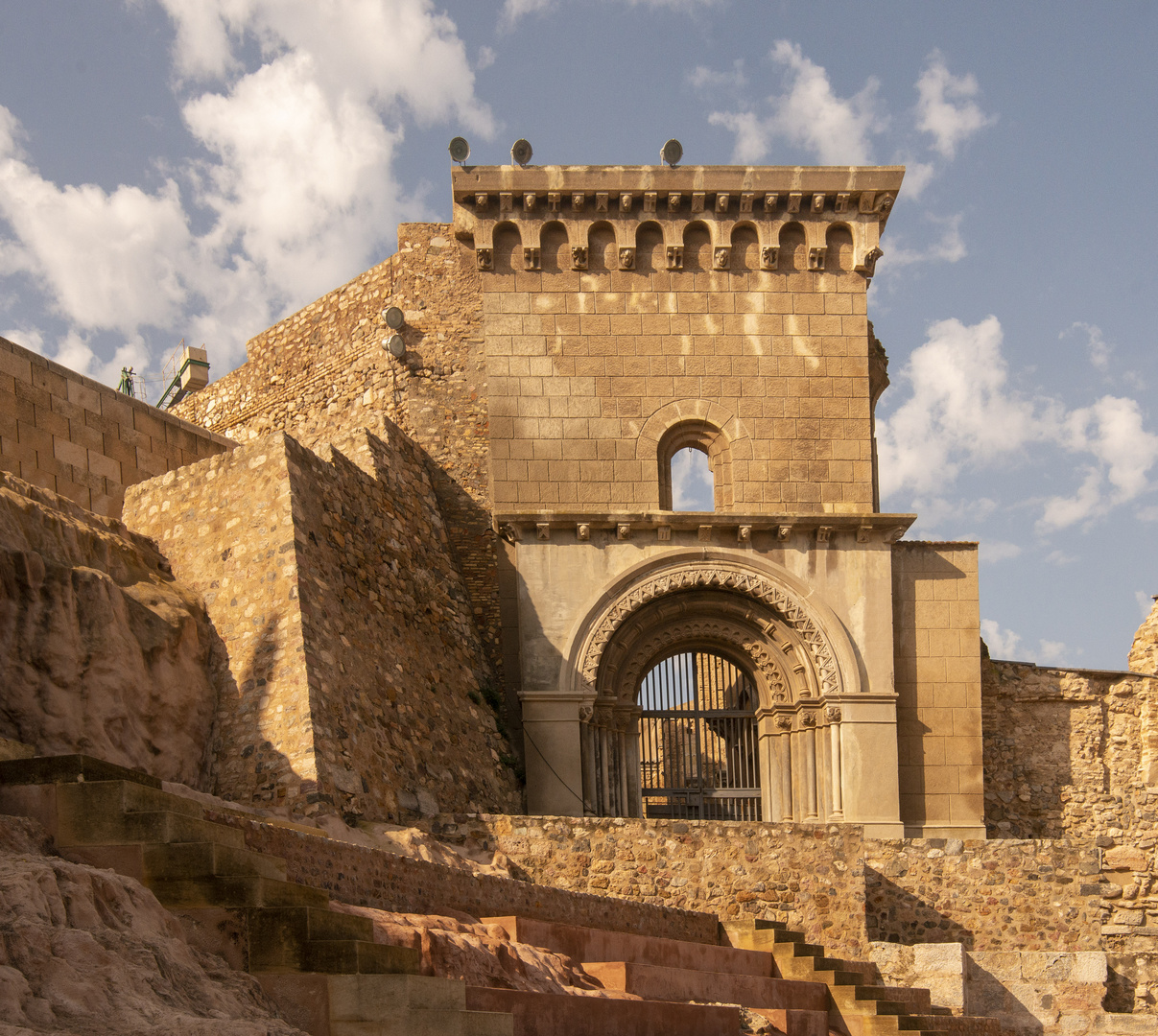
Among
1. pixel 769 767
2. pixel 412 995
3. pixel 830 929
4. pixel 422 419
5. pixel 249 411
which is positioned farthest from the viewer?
pixel 249 411

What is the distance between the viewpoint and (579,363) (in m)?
19.2

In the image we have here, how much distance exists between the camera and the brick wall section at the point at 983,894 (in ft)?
53.6

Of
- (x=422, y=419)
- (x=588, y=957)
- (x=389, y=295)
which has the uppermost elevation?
(x=389, y=295)

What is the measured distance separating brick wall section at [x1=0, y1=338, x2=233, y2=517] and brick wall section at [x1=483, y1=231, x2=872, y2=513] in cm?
415

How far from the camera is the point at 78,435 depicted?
16.4 m

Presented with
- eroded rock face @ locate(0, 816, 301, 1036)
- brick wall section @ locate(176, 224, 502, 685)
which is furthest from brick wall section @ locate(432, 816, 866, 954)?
eroded rock face @ locate(0, 816, 301, 1036)

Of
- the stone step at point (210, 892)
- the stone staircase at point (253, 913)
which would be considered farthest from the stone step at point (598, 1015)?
the stone step at point (210, 892)

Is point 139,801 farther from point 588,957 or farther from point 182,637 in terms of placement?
point 182,637

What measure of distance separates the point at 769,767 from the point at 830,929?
138 inches

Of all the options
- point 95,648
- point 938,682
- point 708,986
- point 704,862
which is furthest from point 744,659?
point 95,648

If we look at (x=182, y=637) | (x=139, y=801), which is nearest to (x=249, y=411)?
(x=182, y=637)

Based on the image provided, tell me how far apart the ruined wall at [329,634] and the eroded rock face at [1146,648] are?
31.6ft

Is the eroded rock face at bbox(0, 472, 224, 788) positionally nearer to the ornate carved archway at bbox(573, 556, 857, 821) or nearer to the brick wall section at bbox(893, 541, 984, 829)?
the ornate carved archway at bbox(573, 556, 857, 821)

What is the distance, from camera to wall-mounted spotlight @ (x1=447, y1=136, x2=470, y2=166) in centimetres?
1956
